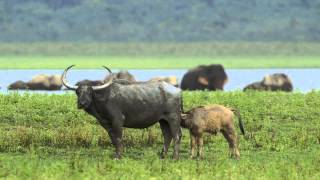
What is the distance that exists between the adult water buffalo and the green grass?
80989 millimetres

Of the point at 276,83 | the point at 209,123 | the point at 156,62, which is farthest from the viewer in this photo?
the point at 156,62

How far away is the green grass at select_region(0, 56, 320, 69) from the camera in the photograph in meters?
105

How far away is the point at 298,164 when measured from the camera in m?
18.2

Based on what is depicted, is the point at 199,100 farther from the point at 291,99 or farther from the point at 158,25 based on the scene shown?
the point at 158,25

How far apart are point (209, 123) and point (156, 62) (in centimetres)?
9728

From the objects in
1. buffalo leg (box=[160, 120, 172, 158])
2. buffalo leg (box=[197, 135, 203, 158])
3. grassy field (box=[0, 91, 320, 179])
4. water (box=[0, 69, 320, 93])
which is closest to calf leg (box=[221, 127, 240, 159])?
grassy field (box=[0, 91, 320, 179])

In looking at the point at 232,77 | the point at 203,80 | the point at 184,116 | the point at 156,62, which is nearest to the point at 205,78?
the point at 203,80

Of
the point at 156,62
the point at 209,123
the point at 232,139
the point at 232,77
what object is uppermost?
the point at 156,62

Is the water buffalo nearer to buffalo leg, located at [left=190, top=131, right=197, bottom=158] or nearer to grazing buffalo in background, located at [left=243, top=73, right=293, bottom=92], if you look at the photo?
grazing buffalo in background, located at [left=243, top=73, right=293, bottom=92]

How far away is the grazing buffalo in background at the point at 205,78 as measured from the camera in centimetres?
5122

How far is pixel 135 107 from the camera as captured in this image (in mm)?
19438

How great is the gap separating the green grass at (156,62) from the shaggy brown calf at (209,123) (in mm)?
81445

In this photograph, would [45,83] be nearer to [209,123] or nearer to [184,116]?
[184,116]

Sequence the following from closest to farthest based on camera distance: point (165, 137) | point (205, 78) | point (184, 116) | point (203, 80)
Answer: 1. point (184, 116)
2. point (165, 137)
3. point (203, 80)
4. point (205, 78)
